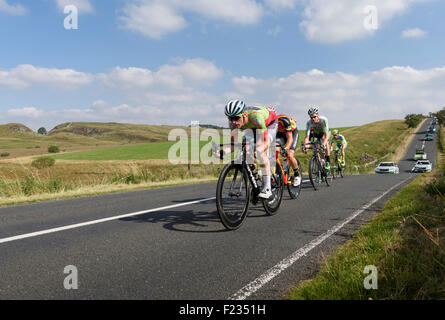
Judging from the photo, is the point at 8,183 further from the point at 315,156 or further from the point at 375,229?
the point at 375,229

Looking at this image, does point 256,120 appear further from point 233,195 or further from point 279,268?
point 279,268

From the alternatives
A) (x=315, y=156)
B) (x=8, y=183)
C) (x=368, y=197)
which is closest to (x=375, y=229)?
(x=368, y=197)

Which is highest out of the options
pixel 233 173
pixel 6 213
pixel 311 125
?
pixel 311 125

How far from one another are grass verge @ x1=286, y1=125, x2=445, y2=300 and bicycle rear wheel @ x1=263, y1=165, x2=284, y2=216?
6.59ft

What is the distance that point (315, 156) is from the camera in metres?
10.9

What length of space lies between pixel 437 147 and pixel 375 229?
Answer: 75.8m

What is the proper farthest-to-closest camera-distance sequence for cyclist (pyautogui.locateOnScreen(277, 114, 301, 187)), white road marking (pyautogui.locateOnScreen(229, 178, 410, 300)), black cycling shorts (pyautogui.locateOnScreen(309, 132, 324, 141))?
black cycling shorts (pyautogui.locateOnScreen(309, 132, 324, 141))
cyclist (pyautogui.locateOnScreen(277, 114, 301, 187))
white road marking (pyautogui.locateOnScreen(229, 178, 410, 300))

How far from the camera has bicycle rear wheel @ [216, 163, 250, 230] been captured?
194 inches

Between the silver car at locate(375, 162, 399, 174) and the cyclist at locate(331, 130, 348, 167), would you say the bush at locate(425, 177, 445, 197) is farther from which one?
the silver car at locate(375, 162, 399, 174)

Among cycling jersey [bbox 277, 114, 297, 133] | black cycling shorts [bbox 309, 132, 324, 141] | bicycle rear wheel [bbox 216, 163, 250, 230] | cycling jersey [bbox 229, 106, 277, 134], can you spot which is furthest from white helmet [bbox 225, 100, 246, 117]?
black cycling shorts [bbox 309, 132, 324, 141]

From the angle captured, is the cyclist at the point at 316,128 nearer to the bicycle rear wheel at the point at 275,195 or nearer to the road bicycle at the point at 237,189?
the bicycle rear wheel at the point at 275,195

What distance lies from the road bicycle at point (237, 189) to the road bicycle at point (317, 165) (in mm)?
5159

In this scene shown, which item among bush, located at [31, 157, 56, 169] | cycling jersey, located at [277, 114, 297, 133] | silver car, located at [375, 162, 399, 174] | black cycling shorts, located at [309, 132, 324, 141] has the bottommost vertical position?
silver car, located at [375, 162, 399, 174]
